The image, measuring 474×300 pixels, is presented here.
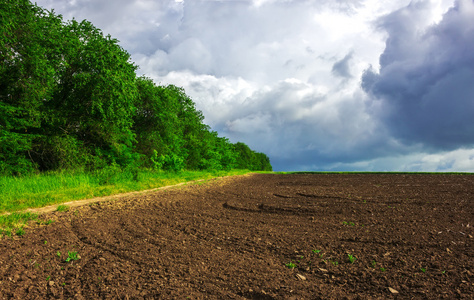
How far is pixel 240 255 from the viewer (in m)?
4.92

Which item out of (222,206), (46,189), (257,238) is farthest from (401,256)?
(46,189)

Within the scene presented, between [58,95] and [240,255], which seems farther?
[58,95]

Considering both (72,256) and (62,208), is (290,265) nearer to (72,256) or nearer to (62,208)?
(72,256)

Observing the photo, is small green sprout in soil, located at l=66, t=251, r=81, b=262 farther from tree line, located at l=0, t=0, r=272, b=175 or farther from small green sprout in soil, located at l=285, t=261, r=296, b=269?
tree line, located at l=0, t=0, r=272, b=175

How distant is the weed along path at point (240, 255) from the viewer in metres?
3.79

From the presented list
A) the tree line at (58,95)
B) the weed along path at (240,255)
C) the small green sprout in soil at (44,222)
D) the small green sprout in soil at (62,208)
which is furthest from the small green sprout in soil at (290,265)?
the tree line at (58,95)

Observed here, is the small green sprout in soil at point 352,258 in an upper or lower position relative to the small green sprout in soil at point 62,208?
lower

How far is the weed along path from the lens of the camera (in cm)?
379

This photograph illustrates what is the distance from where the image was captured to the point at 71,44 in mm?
16094

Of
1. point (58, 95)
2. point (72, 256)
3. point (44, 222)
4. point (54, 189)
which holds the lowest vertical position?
point (72, 256)

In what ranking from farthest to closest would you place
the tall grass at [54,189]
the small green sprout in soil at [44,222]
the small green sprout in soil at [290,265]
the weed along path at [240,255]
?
the tall grass at [54,189] < the small green sprout in soil at [44,222] < the small green sprout in soil at [290,265] < the weed along path at [240,255]

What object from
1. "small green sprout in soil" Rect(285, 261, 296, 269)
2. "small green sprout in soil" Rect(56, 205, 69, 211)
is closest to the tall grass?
"small green sprout in soil" Rect(56, 205, 69, 211)

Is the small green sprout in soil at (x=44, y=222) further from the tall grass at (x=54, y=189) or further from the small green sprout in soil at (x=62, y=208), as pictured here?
the tall grass at (x=54, y=189)

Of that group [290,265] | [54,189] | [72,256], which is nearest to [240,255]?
[290,265]
